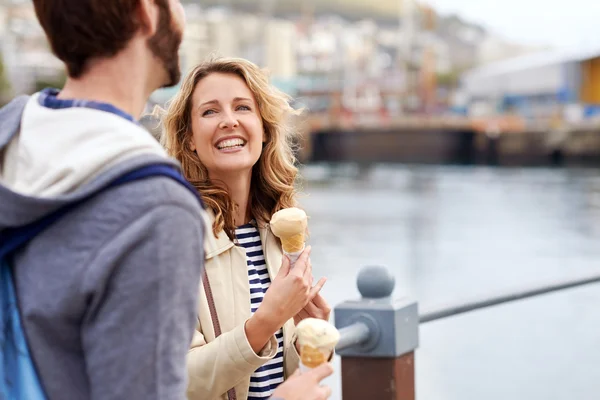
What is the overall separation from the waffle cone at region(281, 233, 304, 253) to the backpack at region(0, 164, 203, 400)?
0.58 meters

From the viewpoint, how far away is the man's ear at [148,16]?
42.6 inches

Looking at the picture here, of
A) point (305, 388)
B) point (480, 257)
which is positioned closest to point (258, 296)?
point (305, 388)

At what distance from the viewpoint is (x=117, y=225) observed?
100 centimetres

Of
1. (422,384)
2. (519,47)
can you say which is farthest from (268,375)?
(519,47)

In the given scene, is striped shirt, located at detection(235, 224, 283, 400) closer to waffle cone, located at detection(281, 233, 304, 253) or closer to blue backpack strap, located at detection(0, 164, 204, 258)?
waffle cone, located at detection(281, 233, 304, 253)

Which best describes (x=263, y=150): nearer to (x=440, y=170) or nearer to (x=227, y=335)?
(x=227, y=335)

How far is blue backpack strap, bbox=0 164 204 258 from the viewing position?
1.02 metres

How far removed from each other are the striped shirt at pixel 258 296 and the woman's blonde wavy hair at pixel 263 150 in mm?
37

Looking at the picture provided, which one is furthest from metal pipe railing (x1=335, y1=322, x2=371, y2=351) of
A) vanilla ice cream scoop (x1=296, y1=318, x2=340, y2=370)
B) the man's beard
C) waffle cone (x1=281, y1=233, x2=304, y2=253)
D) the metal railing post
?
the man's beard

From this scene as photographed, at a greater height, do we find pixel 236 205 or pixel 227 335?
pixel 236 205

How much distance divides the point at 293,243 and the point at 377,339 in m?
Result: 0.62

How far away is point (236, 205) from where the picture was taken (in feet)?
6.28

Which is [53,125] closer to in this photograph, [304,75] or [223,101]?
[223,101]

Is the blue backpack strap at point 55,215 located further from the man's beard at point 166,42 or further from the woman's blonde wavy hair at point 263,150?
the woman's blonde wavy hair at point 263,150
